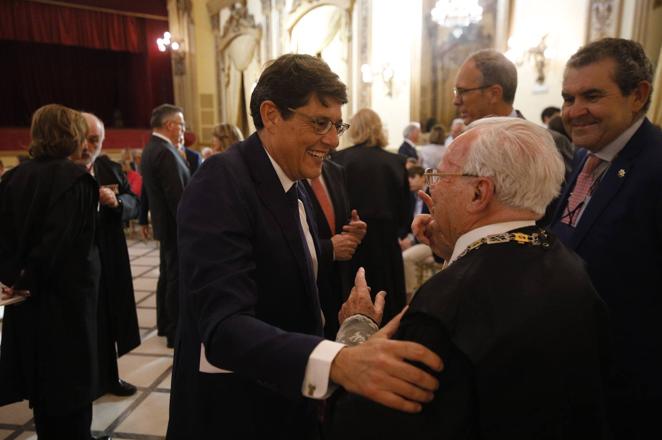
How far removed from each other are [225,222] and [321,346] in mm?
360

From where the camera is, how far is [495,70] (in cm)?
217

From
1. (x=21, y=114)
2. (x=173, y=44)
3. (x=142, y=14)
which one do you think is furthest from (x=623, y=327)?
(x=21, y=114)

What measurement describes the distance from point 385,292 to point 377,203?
2.02 meters

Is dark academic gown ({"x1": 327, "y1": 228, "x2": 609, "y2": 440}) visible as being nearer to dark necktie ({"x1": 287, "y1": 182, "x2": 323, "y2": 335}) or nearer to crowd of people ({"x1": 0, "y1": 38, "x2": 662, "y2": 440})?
crowd of people ({"x1": 0, "y1": 38, "x2": 662, "y2": 440})

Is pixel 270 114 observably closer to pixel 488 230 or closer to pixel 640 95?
pixel 488 230

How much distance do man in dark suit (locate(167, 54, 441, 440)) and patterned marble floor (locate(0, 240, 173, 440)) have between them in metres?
1.55

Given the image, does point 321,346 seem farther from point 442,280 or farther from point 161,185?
point 161,185

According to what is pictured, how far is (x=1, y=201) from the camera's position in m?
2.06

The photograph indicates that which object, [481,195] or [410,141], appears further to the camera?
[410,141]

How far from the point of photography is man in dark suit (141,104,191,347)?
332cm

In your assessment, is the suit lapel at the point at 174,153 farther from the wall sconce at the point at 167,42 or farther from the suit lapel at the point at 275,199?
the wall sconce at the point at 167,42

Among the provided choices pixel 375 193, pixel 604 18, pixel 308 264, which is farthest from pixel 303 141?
pixel 604 18

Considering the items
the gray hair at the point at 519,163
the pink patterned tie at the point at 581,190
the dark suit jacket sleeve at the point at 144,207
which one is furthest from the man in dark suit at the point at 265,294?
the dark suit jacket sleeve at the point at 144,207

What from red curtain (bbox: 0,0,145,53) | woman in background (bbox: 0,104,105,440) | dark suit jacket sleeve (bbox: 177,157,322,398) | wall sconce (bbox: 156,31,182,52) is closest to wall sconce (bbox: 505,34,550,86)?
woman in background (bbox: 0,104,105,440)
